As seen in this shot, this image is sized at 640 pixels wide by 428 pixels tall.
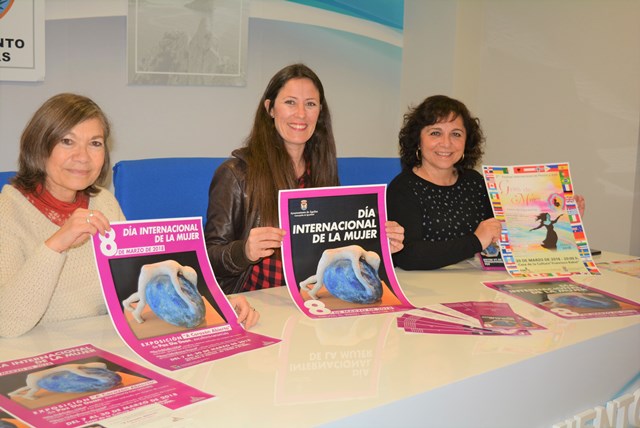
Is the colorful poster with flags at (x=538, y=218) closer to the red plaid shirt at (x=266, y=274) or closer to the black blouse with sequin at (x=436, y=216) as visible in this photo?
the black blouse with sequin at (x=436, y=216)

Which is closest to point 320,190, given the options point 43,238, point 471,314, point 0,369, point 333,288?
point 333,288

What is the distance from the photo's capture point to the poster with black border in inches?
77.7

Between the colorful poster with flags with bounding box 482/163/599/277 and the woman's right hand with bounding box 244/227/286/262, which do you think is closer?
the woman's right hand with bounding box 244/227/286/262

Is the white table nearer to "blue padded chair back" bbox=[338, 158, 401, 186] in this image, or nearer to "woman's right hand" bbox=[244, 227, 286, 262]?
"woman's right hand" bbox=[244, 227, 286, 262]

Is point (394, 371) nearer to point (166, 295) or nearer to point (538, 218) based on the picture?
point (166, 295)

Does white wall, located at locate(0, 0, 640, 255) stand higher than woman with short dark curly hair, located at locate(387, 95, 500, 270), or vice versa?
white wall, located at locate(0, 0, 640, 255)

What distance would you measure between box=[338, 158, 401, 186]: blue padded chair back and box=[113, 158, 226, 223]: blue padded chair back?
1.93 feet

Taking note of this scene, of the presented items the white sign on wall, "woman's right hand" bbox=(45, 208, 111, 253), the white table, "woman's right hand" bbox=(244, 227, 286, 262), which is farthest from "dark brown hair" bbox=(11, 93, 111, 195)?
the white sign on wall

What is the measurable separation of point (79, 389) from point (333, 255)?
31.3 inches

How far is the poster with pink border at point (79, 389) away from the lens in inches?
46.9

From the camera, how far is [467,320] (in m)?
1.83

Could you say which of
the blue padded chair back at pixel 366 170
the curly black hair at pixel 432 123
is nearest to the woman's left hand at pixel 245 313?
the curly black hair at pixel 432 123

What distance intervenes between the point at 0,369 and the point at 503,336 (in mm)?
1092

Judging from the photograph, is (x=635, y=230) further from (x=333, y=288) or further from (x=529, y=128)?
(x=333, y=288)
